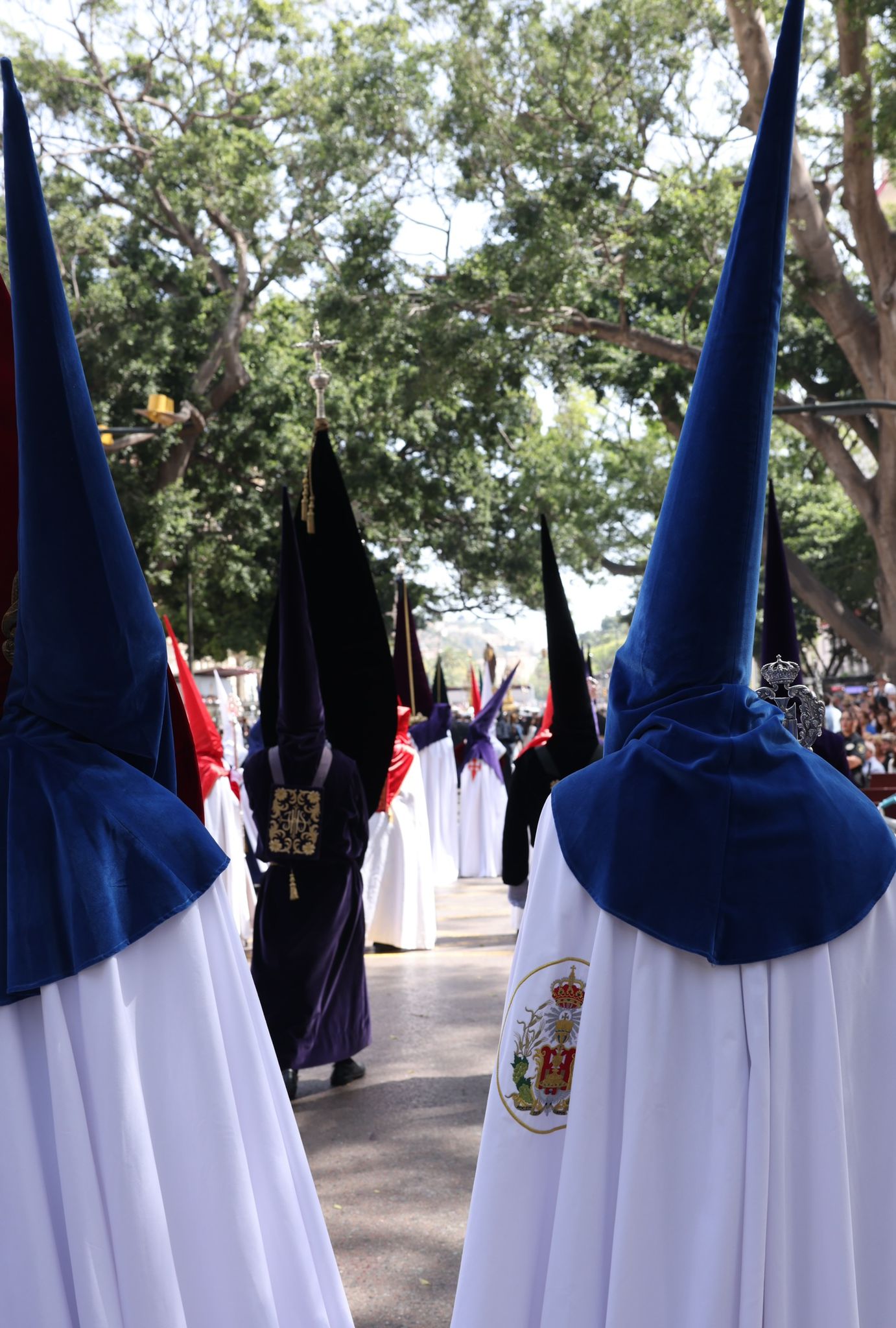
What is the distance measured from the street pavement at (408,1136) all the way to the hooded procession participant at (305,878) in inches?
14.0

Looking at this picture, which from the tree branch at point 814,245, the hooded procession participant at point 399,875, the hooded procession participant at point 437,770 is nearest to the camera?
the hooded procession participant at point 399,875

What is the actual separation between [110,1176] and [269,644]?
4.82 meters

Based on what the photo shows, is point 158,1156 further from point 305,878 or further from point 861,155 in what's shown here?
point 861,155

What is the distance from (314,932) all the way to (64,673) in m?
3.98

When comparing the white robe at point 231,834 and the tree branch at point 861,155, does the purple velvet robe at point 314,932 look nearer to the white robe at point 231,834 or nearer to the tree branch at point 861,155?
the white robe at point 231,834

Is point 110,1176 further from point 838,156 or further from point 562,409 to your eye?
point 562,409

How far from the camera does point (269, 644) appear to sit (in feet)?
23.0

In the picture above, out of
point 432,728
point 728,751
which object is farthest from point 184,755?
point 432,728

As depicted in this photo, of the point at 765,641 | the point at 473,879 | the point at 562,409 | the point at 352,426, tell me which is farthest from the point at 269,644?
the point at 562,409

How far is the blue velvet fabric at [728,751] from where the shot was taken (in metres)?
2.43

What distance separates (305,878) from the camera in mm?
6273

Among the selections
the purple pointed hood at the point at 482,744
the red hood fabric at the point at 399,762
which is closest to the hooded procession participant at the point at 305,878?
the red hood fabric at the point at 399,762

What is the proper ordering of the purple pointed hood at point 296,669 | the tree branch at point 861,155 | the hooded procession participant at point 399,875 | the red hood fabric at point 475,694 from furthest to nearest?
the red hood fabric at point 475,694, the tree branch at point 861,155, the hooded procession participant at point 399,875, the purple pointed hood at point 296,669

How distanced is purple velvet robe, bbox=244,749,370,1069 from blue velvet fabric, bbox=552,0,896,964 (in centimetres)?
368
